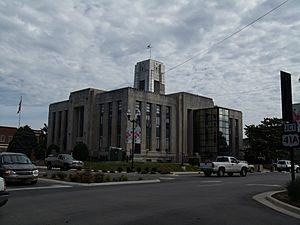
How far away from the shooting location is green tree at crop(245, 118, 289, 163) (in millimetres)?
60656

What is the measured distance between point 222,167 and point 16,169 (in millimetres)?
19652

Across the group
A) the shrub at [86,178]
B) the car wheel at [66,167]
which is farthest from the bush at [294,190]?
the car wheel at [66,167]

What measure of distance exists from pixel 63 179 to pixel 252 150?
45402 mm

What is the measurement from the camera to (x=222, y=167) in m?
32.9

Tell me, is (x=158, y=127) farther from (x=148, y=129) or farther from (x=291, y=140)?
(x=291, y=140)

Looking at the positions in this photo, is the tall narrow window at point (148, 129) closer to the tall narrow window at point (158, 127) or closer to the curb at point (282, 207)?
the tall narrow window at point (158, 127)

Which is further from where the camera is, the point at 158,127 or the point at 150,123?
the point at 158,127

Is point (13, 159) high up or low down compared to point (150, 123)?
down

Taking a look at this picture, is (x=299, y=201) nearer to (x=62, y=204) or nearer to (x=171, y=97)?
(x=62, y=204)

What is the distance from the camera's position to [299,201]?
1242 cm

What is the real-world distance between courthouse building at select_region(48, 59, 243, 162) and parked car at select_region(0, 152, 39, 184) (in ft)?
118

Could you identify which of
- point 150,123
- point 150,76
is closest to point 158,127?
point 150,123

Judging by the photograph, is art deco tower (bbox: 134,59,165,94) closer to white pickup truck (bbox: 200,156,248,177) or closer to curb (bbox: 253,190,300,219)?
white pickup truck (bbox: 200,156,248,177)

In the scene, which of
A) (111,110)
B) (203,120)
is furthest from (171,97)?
(111,110)
